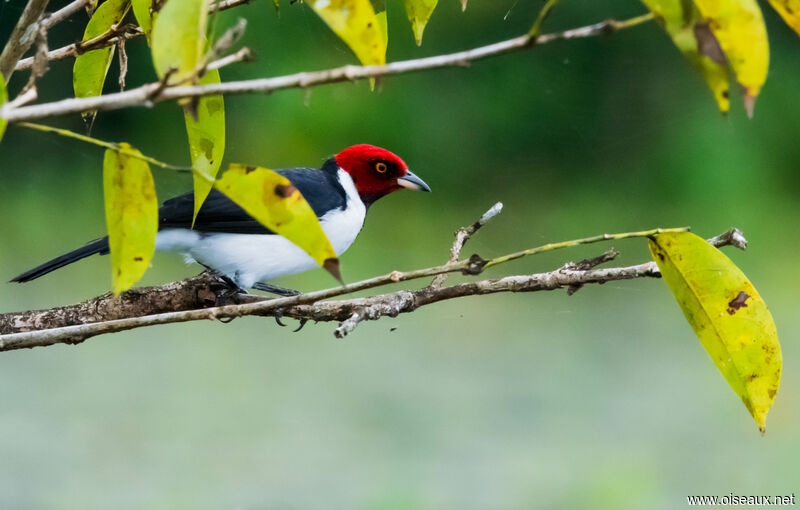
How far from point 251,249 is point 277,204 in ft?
1.56

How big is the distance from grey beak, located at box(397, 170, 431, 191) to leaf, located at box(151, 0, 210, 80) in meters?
0.51

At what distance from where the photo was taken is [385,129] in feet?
5.76

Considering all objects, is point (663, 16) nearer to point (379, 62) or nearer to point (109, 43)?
point (379, 62)

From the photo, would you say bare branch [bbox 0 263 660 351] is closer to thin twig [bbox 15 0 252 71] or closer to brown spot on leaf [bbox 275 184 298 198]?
brown spot on leaf [bbox 275 184 298 198]

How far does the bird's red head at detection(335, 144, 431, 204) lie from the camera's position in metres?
0.86

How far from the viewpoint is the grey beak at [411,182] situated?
83 centimetres

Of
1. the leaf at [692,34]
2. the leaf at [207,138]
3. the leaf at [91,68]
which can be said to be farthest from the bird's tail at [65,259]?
the leaf at [692,34]

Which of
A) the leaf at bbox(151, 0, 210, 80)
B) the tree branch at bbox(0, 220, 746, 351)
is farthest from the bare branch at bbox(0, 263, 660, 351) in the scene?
the leaf at bbox(151, 0, 210, 80)

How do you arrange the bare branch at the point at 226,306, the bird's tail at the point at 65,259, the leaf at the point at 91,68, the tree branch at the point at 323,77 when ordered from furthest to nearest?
the bird's tail at the point at 65,259, the leaf at the point at 91,68, the bare branch at the point at 226,306, the tree branch at the point at 323,77

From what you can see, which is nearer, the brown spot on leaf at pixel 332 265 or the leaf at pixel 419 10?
the brown spot on leaf at pixel 332 265

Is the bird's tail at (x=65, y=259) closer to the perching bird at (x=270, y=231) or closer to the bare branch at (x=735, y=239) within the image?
the perching bird at (x=270, y=231)

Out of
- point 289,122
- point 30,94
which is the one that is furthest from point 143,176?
point 289,122

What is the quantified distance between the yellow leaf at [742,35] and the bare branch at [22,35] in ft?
0.95

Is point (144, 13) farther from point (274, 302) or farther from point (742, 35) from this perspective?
point (742, 35)
